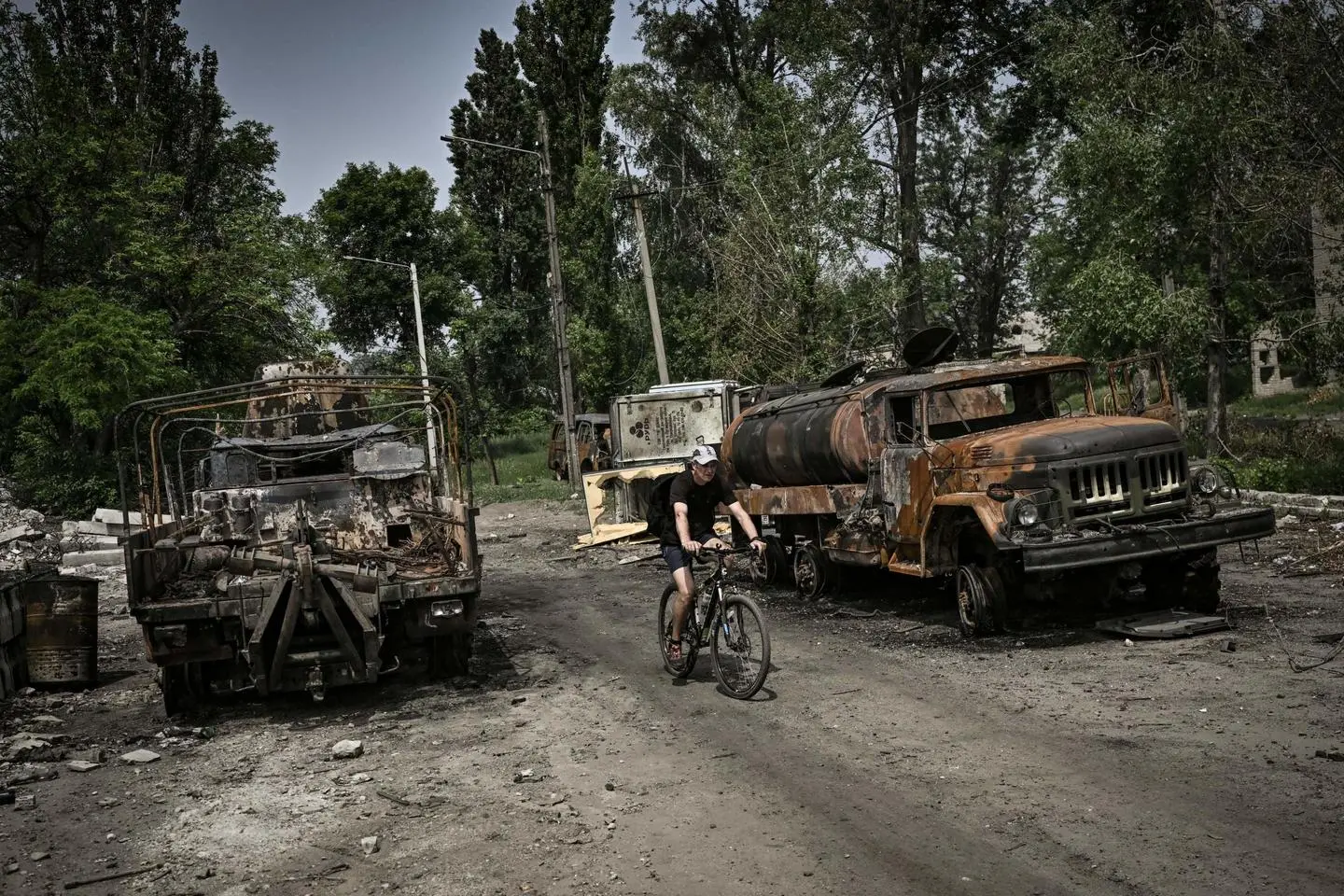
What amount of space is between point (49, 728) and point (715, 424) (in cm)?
1496

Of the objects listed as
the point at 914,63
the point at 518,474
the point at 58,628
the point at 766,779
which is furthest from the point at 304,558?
the point at 518,474

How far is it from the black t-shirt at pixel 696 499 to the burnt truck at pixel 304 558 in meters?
1.59

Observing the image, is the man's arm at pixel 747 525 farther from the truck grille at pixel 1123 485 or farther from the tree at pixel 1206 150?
the tree at pixel 1206 150

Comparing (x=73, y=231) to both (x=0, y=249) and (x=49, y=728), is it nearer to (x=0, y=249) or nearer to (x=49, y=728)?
(x=0, y=249)

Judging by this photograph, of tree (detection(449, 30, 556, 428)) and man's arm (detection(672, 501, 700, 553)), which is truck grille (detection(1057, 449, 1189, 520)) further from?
tree (detection(449, 30, 556, 428))

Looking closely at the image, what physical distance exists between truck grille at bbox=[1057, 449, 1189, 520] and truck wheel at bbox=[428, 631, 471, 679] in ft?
16.9

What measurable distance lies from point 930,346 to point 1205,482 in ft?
12.9

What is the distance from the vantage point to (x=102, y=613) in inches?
661

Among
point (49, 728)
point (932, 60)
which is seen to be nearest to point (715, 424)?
point (49, 728)

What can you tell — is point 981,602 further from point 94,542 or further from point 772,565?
point 94,542

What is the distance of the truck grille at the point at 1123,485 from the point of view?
9.89 metres

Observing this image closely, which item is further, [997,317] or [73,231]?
[997,317]

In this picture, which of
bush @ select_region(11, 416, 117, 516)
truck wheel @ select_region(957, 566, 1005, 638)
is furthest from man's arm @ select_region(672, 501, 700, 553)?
bush @ select_region(11, 416, 117, 516)

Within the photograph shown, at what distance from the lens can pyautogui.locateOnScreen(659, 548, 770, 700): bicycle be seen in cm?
856
